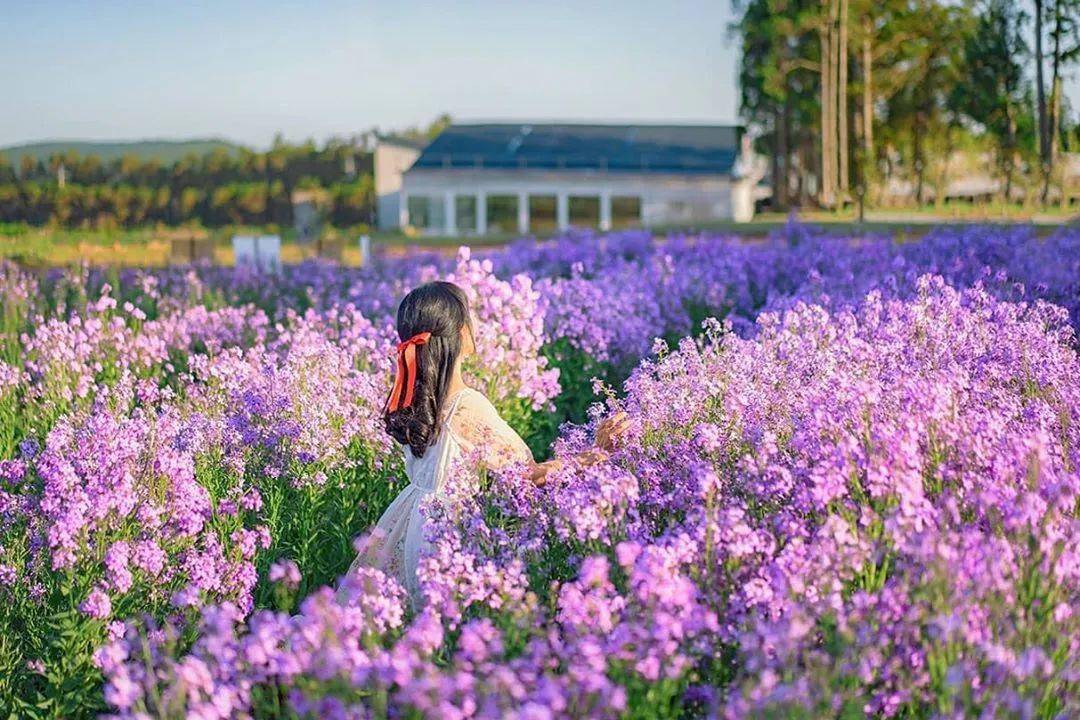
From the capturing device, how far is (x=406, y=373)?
14.1 ft

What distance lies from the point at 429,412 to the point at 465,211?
32.2 meters

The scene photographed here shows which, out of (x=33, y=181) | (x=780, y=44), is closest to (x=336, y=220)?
(x=33, y=181)

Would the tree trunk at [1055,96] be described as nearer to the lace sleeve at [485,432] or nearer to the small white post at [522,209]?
the small white post at [522,209]

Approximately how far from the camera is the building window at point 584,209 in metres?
35.8

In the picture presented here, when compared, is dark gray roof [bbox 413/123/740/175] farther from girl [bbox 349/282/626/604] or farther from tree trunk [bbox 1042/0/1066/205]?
girl [bbox 349/282/626/604]

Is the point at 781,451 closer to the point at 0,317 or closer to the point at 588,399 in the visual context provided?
the point at 588,399

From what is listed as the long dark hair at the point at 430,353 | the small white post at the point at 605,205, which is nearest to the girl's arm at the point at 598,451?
the long dark hair at the point at 430,353

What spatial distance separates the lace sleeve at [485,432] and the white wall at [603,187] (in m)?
31.1

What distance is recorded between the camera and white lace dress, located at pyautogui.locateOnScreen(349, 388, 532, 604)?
4145mm

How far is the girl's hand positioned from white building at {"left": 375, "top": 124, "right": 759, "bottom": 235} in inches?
1201

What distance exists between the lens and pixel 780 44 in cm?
3709

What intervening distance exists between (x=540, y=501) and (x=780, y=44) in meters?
35.5

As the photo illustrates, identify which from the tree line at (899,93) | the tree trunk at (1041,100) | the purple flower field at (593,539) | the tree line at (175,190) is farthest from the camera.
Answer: the tree line at (175,190)

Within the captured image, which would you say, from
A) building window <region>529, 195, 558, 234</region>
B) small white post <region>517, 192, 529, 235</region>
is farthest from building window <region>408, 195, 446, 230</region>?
building window <region>529, 195, 558, 234</region>
